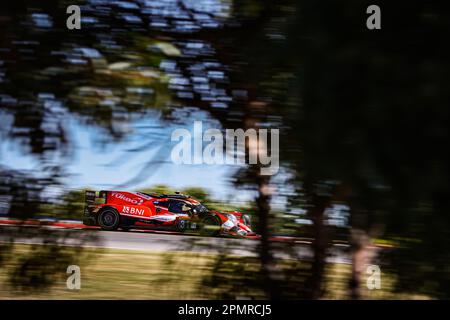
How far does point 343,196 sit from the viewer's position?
249cm

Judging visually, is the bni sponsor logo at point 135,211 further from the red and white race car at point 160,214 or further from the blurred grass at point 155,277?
the blurred grass at point 155,277

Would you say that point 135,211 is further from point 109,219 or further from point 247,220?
point 247,220

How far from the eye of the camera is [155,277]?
403cm

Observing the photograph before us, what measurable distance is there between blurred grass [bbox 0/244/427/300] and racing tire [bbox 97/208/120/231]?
172mm

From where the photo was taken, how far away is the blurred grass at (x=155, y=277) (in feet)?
12.3

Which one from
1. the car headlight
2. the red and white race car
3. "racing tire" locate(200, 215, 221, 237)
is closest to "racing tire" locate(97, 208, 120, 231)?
the red and white race car

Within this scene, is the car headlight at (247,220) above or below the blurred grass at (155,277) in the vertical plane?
above

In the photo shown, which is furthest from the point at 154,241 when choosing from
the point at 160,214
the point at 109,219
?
the point at 109,219

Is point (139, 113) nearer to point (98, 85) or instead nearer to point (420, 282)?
point (98, 85)

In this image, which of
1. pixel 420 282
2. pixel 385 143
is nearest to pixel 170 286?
pixel 420 282

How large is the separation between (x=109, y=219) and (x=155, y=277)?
0.52 metres

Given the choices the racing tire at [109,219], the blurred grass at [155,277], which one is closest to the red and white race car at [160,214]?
the racing tire at [109,219]

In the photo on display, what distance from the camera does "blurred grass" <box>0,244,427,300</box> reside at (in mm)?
3750

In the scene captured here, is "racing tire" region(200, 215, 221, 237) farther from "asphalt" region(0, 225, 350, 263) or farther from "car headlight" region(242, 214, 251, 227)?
"car headlight" region(242, 214, 251, 227)
